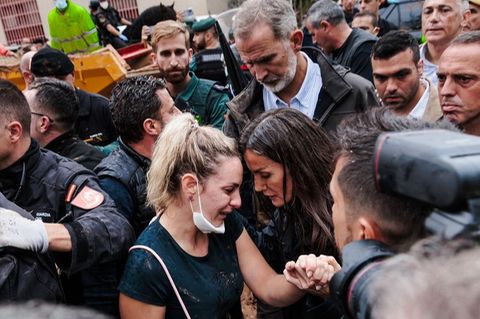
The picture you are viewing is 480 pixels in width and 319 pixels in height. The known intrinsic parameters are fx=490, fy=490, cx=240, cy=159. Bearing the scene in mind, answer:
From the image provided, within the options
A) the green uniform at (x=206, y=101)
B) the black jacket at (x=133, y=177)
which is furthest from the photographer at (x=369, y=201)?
the green uniform at (x=206, y=101)

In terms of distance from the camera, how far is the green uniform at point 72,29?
7.21 metres

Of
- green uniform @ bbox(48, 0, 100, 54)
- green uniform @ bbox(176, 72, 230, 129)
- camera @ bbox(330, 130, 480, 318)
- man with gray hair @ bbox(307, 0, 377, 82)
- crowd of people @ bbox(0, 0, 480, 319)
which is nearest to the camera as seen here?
camera @ bbox(330, 130, 480, 318)

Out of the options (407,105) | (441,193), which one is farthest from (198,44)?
(441,193)

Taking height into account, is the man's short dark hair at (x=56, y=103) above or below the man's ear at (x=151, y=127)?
above

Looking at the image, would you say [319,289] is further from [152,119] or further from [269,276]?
[152,119]

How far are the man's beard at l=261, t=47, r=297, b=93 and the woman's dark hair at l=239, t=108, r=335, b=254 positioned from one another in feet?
2.46

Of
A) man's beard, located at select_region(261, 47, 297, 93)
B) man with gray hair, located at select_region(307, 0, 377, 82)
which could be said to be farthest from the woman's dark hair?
man with gray hair, located at select_region(307, 0, 377, 82)

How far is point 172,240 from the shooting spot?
6.56 ft

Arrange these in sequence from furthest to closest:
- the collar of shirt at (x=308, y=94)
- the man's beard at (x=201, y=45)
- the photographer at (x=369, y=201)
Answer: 1. the man's beard at (x=201, y=45)
2. the collar of shirt at (x=308, y=94)
3. the photographer at (x=369, y=201)

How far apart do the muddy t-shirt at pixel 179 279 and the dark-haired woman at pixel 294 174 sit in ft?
0.99

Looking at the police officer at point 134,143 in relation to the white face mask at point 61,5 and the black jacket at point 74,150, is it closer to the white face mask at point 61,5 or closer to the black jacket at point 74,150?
the black jacket at point 74,150

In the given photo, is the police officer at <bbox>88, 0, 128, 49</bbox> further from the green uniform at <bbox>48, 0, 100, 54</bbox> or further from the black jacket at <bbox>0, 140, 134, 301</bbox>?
the black jacket at <bbox>0, 140, 134, 301</bbox>

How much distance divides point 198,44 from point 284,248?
443 cm

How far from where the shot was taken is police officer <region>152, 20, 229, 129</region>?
3.81 m
